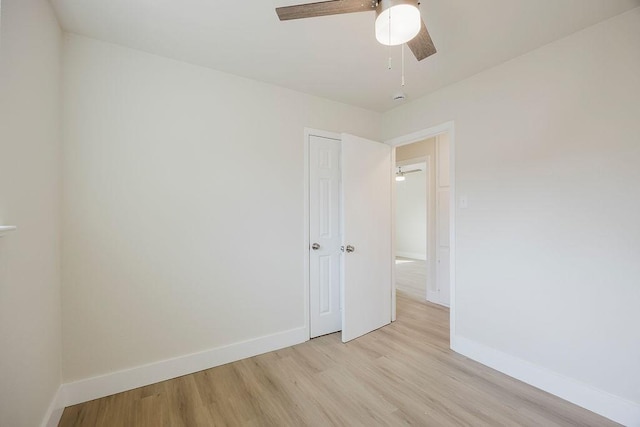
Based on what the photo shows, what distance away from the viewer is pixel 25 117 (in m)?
1.28

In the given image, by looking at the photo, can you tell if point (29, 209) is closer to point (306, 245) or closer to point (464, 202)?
point (306, 245)

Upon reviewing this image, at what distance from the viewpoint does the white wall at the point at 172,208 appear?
5.94ft

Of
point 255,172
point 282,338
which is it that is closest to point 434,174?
point 255,172

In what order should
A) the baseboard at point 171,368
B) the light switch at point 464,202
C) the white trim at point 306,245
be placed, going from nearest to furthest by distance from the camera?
1. the baseboard at point 171,368
2. the light switch at point 464,202
3. the white trim at point 306,245

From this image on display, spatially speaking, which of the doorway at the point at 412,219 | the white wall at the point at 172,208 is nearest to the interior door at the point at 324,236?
the white wall at the point at 172,208

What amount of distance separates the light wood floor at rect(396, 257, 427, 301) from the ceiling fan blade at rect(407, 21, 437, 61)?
3.46 metres

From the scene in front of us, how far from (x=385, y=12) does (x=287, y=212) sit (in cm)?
180

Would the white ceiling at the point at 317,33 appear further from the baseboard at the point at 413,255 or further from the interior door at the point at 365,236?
the baseboard at the point at 413,255

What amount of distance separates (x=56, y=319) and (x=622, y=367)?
358 centimetres

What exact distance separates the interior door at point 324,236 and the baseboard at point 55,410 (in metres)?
1.88

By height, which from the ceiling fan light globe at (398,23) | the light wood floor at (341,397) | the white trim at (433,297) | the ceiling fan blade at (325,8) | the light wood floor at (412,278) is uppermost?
the ceiling fan blade at (325,8)

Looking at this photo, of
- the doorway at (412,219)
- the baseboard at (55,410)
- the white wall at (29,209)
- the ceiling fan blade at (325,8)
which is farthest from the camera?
the doorway at (412,219)

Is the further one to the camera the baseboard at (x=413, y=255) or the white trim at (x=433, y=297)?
the baseboard at (x=413, y=255)

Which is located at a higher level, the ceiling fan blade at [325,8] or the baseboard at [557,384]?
the ceiling fan blade at [325,8]
